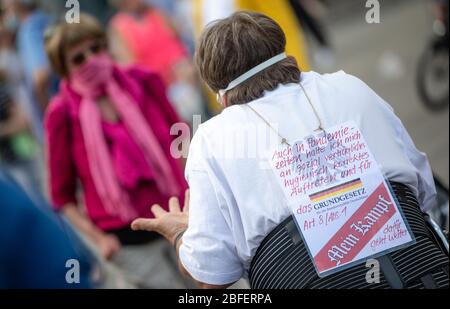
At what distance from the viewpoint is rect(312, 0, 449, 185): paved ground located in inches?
228

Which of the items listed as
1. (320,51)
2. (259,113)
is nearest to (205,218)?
(259,113)

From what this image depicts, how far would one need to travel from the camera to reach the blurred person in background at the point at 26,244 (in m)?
1.85

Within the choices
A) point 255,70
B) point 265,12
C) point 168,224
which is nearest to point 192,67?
point 265,12

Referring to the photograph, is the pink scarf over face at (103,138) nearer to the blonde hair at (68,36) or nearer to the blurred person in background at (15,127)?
the blonde hair at (68,36)

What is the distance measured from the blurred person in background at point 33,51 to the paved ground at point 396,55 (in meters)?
2.17

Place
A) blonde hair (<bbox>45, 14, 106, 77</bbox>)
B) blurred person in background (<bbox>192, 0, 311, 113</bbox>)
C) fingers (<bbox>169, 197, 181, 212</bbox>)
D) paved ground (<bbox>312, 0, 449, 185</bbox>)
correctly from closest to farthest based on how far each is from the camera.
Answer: fingers (<bbox>169, 197, 181, 212</bbox>) < blonde hair (<bbox>45, 14, 106, 77</bbox>) < blurred person in background (<bbox>192, 0, 311, 113</bbox>) < paved ground (<bbox>312, 0, 449, 185</bbox>)

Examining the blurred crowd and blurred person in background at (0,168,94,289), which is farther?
the blurred crowd

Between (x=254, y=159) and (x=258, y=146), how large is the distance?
0.04 m

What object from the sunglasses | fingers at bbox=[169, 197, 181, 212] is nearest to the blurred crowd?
the sunglasses

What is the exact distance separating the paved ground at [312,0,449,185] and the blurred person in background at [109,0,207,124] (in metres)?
1.18

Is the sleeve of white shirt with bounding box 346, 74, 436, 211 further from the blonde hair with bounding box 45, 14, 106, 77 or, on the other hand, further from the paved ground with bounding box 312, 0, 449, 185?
the paved ground with bounding box 312, 0, 449, 185

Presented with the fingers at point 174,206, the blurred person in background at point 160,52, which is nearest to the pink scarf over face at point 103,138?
the fingers at point 174,206

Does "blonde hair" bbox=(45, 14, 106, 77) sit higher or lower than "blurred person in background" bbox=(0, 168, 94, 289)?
higher
